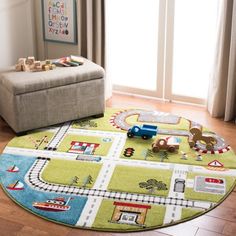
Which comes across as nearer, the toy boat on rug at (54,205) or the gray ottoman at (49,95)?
the toy boat on rug at (54,205)

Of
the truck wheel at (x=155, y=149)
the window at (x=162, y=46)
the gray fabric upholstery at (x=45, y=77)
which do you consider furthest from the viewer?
the window at (x=162, y=46)

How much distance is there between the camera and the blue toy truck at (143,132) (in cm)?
346

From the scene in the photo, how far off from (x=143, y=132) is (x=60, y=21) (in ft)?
4.77

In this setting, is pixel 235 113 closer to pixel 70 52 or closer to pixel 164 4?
pixel 164 4

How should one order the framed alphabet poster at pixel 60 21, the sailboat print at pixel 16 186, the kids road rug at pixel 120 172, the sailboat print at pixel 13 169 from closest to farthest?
the kids road rug at pixel 120 172
the sailboat print at pixel 16 186
the sailboat print at pixel 13 169
the framed alphabet poster at pixel 60 21

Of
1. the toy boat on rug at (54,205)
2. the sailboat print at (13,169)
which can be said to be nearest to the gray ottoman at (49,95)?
the sailboat print at (13,169)

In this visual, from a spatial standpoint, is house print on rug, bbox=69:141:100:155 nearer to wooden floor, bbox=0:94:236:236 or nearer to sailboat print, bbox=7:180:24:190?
sailboat print, bbox=7:180:24:190

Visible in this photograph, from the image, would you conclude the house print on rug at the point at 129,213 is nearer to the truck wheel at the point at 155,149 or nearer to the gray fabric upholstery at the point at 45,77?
the truck wheel at the point at 155,149

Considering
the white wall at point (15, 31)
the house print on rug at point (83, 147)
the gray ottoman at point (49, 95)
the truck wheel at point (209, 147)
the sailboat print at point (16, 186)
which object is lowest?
the sailboat print at point (16, 186)

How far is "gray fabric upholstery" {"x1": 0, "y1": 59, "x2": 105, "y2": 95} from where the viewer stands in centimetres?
340

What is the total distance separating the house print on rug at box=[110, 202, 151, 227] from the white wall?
2.00 m

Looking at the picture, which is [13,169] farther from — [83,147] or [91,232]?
[91,232]

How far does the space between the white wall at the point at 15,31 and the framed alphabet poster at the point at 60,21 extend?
0.48 feet

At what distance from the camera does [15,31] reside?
422 centimetres
